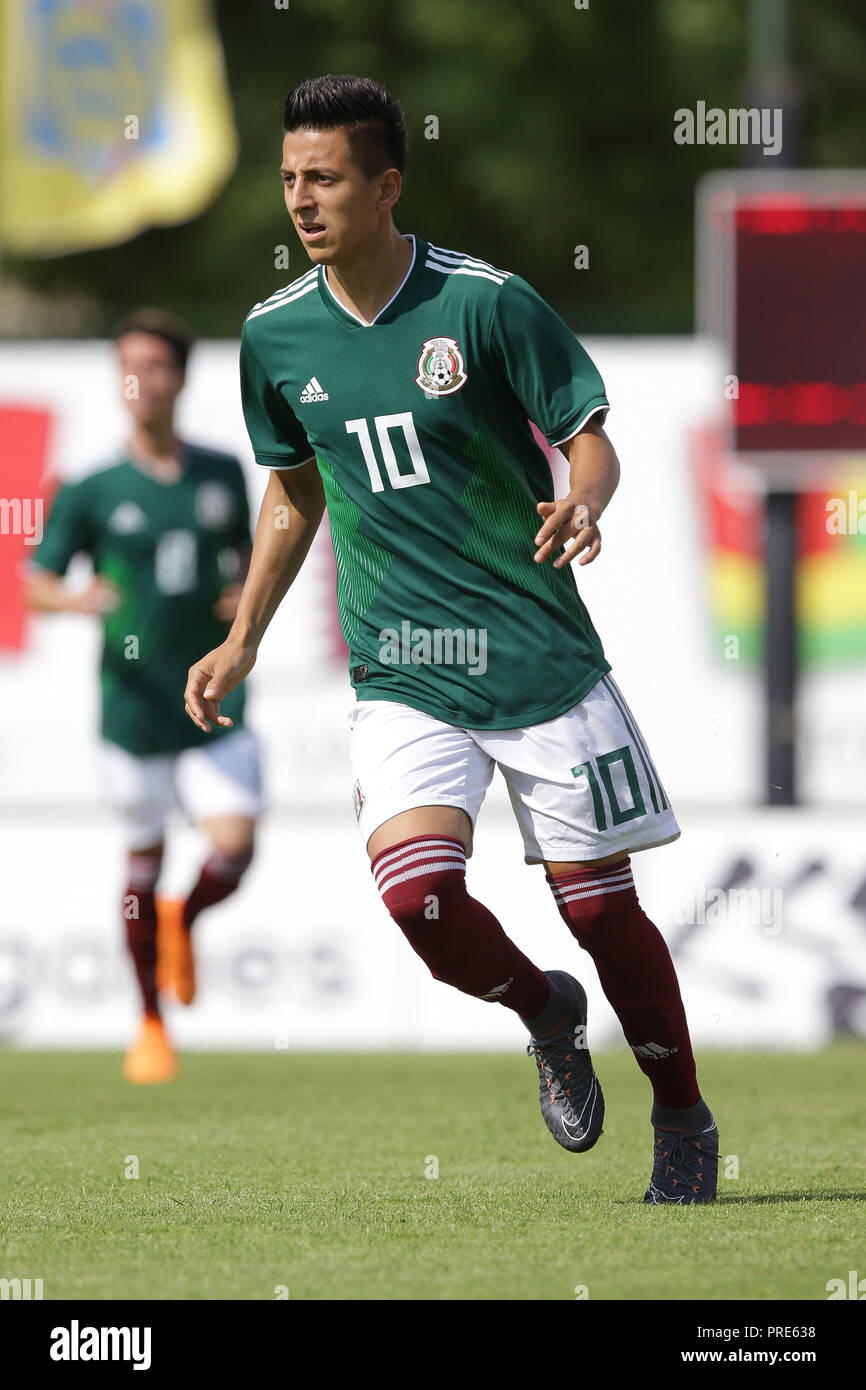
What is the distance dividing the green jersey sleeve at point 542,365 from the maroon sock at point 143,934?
4.85 m

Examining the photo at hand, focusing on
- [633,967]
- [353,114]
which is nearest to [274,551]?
[353,114]

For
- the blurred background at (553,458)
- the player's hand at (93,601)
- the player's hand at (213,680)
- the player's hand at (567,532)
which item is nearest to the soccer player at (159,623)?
the player's hand at (93,601)

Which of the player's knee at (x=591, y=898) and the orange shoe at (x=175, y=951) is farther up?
the orange shoe at (x=175, y=951)

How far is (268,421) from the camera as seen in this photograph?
5.24 metres

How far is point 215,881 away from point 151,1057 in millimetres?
759

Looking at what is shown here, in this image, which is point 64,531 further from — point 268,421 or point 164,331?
point 268,421

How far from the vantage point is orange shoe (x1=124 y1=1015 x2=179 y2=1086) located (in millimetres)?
8945

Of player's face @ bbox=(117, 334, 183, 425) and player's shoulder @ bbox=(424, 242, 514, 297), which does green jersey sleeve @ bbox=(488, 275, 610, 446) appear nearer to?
player's shoulder @ bbox=(424, 242, 514, 297)

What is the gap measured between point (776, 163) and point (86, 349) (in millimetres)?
7118

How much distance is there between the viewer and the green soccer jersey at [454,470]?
4887 mm

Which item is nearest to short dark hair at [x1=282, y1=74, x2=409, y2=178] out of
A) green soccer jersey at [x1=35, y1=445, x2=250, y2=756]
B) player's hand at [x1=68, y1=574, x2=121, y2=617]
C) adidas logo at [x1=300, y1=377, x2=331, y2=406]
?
adidas logo at [x1=300, y1=377, x2=331, y2=406]

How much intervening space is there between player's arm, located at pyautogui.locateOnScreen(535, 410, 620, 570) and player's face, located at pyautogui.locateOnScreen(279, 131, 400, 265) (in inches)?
26.0

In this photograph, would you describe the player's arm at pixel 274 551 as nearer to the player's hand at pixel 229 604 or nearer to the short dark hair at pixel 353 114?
the short dark hair at pixel 353 114

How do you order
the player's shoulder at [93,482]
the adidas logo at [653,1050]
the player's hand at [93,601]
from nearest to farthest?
the adidas logo at [653,1050], the player's hand at [93,601], the player's shoulder at [93,482]
